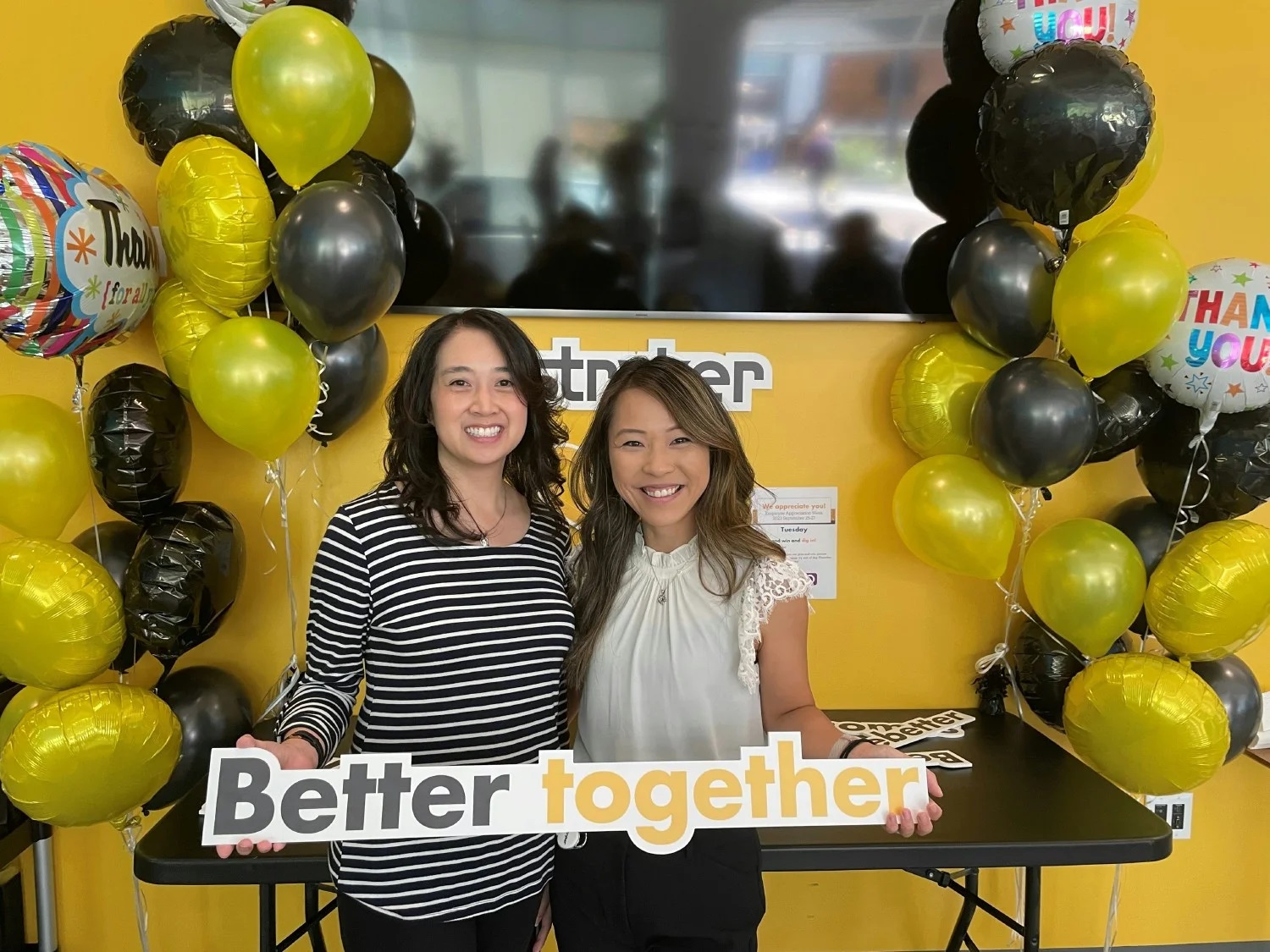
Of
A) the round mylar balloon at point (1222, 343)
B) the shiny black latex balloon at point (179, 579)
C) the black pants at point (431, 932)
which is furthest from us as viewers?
the round mylar balloon at point (1222, 343)

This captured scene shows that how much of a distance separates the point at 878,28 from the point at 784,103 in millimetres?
267

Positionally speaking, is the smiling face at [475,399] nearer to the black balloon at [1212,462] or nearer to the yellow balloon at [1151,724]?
the yellow balloon at [1151,724]

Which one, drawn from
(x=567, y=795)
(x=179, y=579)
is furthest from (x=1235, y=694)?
(x=179, y=579)

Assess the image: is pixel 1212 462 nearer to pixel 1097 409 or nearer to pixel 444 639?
pixel 1097 409

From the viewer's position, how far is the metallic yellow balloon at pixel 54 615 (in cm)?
148

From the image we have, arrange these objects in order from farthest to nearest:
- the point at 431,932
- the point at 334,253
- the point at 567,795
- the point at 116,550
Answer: the point at 116,550 → the point at 334,253 → the point at 431,932 → the point at 567,795

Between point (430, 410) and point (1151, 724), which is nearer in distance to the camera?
point (430, 410)

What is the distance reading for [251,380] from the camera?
5.01 ft

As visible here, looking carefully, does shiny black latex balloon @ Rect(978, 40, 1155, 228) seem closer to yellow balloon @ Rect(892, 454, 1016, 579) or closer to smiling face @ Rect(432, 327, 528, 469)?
yellow balloon @ Rect(892, 454, 1016, 579)

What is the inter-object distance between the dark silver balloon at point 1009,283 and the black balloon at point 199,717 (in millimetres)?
1740

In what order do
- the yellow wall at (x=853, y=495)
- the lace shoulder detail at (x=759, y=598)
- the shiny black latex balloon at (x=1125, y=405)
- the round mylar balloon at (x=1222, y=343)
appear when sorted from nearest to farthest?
the lace shoulder detail at (x=759, y=598), the round mylar balloon at (x=1222, y=343), the shiny black latex balloon at (x=1125, y=405), the yellow wall at (x=853, y=495)

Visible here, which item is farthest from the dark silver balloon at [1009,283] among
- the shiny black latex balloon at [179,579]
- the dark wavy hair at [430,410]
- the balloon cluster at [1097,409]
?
the shiny black latex balloon at [179,579]

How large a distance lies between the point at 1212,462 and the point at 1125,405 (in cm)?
21

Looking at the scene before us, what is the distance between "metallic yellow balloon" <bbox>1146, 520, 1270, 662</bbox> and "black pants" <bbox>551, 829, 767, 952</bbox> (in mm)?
1077
